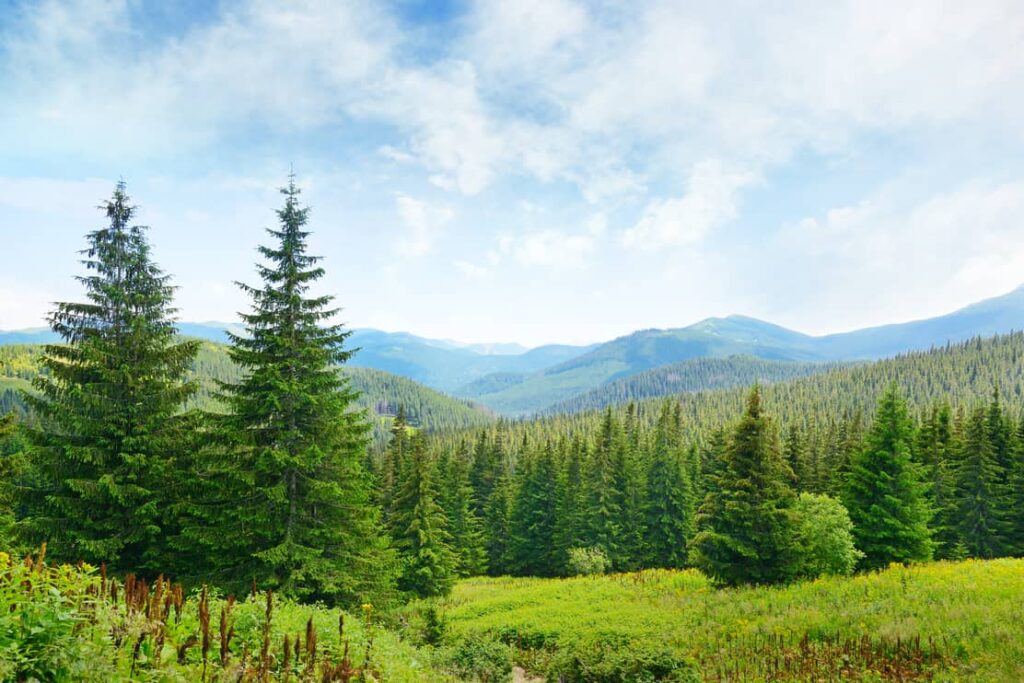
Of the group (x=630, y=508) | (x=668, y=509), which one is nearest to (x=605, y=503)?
(x=630, y=508)

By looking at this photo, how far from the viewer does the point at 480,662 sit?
15.3m

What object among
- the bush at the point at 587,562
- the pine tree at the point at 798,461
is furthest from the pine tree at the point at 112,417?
the pine tree at the point at 798,461

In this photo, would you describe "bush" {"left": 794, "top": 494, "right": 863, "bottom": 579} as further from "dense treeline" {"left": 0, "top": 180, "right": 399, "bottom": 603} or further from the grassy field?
"dense treeline" {"left": 0, "top": 180, "right": 399, "bottom": 603}

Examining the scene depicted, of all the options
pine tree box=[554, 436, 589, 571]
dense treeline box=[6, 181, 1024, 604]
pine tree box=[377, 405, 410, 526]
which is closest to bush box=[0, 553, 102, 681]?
dense treeline box=[6, 181, 1024, 604]

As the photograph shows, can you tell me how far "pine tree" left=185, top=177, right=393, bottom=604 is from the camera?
14.9 meters

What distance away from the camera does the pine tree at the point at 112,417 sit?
46.0 feet

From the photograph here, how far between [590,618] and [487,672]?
10312 mm

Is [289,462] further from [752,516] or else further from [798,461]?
[798,461]

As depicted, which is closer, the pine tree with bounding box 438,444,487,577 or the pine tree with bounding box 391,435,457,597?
the pine tree with bounding box 391,435,457,597

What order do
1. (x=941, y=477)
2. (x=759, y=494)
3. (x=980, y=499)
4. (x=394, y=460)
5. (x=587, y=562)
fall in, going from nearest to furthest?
(x=759, y=494)
(x=980, y=499)
(x=941, y=477)
(x=587, y=562)
(x=394, y=460)

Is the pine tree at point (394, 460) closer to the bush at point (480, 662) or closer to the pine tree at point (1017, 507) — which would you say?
the bush at point (480, 662)

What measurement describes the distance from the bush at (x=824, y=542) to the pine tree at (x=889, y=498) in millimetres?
3733

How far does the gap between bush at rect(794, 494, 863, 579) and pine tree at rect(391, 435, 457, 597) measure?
67.2 ft

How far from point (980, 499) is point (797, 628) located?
34021mm
